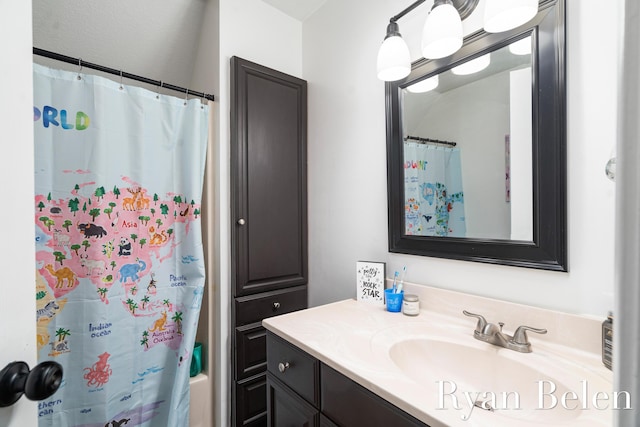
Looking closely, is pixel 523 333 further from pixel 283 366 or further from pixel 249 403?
pixel 249 403

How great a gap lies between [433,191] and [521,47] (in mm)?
547

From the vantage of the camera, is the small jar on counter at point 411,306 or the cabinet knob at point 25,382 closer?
the cabinet knob at point 25,382

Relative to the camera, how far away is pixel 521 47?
95 cm

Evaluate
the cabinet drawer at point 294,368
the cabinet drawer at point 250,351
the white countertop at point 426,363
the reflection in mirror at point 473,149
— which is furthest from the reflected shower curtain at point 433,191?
the cabinet drawer at point 250,351

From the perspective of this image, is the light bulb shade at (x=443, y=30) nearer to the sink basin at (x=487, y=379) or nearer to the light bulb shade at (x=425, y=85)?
the light bulb shade at (x=425, y=85)

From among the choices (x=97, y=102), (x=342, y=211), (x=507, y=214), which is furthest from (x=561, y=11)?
(x=97, y=102)

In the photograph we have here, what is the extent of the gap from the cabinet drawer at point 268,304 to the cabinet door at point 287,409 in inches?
19.2

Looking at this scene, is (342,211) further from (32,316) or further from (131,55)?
(131,55)

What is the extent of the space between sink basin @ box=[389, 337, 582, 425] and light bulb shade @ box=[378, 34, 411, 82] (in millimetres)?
1006

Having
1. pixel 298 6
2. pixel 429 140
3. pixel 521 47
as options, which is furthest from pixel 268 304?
pixel 298 6

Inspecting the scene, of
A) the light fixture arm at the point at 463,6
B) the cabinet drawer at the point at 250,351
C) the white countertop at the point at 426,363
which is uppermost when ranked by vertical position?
the light fixture arm at the point at 463,6

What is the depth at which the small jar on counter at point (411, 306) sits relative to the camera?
45.8 inches

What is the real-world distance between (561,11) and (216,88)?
56.1 inches

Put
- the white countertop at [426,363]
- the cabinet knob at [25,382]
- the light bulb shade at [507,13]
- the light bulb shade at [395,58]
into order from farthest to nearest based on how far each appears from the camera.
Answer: the light bulb shade at [395,58] → the light bulb shade at [507,13] → the white countertop at [426,363] → the cabinet knob at [25,382]
